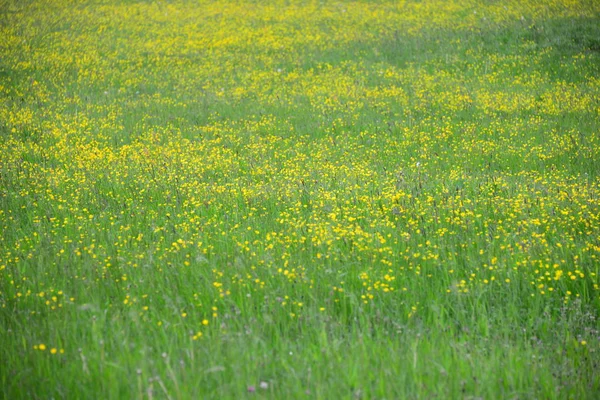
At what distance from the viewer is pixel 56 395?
3529 mm

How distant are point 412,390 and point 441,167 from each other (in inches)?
220

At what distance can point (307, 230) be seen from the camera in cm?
590

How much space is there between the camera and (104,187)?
7715 millimetres

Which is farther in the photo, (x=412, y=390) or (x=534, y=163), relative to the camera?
(x=534, y=163)

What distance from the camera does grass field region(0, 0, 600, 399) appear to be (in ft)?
12.2

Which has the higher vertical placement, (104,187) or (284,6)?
(284,6)

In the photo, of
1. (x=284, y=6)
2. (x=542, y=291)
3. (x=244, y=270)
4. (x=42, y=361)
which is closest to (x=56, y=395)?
(x=42, y=361)

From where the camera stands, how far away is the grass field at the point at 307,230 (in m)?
3.72

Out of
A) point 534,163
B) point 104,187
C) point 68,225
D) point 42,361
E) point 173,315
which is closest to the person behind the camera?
point 42,361

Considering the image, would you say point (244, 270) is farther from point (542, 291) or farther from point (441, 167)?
point (441, 167)

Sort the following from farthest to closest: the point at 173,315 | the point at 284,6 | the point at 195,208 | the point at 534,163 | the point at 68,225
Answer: the point at 284,6
the point at 534,163
the point at 195,208
the point at 68,225
the point at 173,315

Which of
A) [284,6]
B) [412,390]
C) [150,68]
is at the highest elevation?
[284,6]

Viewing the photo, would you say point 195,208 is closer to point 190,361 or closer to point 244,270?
point 244,270

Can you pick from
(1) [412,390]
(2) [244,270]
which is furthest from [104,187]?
(1) [412,390]
